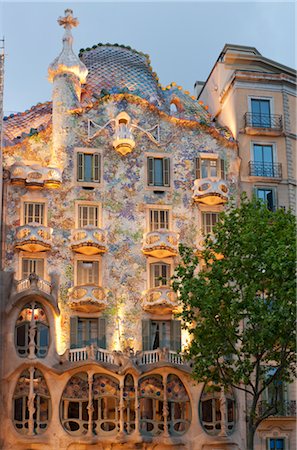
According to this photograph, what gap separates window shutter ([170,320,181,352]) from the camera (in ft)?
134

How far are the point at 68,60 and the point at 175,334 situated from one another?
15743 mm

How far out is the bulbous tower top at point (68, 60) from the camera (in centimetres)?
4391

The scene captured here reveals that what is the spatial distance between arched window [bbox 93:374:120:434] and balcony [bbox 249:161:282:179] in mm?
13890

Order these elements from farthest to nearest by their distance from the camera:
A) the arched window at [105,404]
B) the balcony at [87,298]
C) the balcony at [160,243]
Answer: the balcony at [160,243] → the balcony at [87,298] → the arched window at [105,404]

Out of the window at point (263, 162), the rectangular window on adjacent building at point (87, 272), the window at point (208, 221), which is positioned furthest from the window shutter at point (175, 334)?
the window at point (263, 162)

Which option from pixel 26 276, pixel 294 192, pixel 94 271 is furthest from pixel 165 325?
pixel 294 192

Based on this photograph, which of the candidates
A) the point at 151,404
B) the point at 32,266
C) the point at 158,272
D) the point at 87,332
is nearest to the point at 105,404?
the point at 151,404

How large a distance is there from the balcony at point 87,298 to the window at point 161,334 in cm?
254

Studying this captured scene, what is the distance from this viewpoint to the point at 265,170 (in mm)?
44500

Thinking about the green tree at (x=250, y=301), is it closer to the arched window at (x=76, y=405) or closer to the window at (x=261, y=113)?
the arched window at (x=76, y=405)

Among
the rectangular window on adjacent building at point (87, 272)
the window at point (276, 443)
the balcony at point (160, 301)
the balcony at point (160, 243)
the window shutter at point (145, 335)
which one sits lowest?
the window at point (276, 443)

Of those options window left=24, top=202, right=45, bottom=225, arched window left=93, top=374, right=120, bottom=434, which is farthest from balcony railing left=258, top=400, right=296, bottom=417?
window left=24, top=202, right=45, bottom=225

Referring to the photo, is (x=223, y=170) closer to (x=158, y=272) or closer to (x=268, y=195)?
(x=268, y=195)

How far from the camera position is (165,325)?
41156mm
